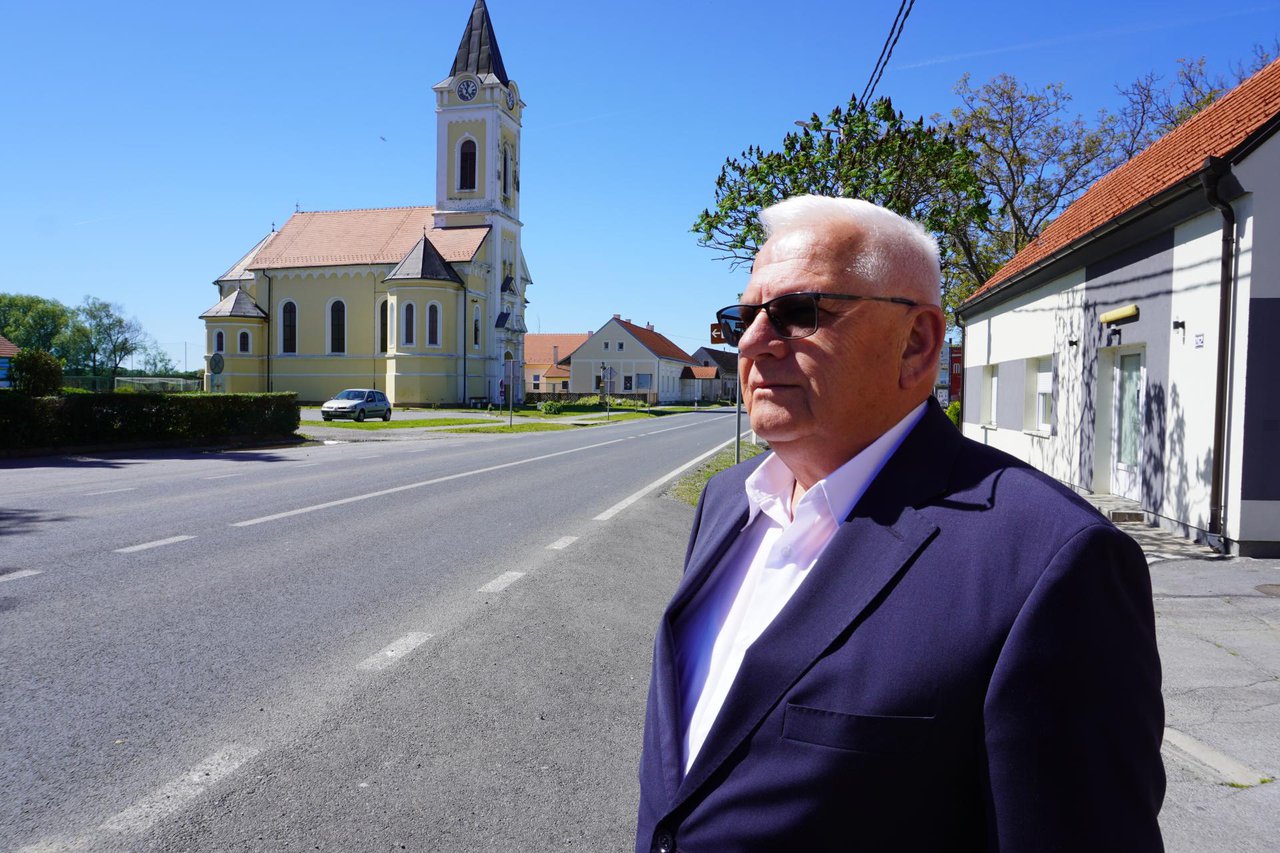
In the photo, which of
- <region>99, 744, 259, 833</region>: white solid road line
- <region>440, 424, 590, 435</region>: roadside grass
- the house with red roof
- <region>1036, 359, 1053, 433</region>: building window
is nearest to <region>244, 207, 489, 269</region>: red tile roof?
<region>440, 424, 590, 435</region>: roadside grass

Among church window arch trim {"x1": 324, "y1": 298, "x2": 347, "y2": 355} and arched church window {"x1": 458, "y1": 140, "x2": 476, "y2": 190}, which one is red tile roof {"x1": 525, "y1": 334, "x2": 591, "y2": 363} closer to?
arched church window {"x1": 458, "y1": 140, "x2": 476, "y2": 190}

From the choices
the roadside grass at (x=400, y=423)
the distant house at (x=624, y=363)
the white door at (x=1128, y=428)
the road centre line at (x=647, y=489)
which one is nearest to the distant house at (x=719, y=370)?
the distant house at (x=624, y=363)

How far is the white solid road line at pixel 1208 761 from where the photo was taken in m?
4.02

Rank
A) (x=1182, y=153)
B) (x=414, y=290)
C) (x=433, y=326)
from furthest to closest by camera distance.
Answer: (x=433, y=326) < (x=414, y=290) < (x=1182, y=153)

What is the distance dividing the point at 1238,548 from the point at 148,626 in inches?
390

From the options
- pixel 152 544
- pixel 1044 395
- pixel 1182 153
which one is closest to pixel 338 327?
pixel 1044 395

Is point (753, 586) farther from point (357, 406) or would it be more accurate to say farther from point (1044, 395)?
point (357, 406)

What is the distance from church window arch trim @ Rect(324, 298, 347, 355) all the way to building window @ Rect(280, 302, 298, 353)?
2.33 m

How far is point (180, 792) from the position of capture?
11.8ft

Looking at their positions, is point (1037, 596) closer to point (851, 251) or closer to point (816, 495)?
point (816, 495)

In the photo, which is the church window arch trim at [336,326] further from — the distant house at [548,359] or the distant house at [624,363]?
the distant house at [548,359]

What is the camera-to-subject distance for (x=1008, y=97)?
31.2 meters

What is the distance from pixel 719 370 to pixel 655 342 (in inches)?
723

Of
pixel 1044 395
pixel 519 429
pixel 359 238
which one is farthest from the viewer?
pixel 359 238
